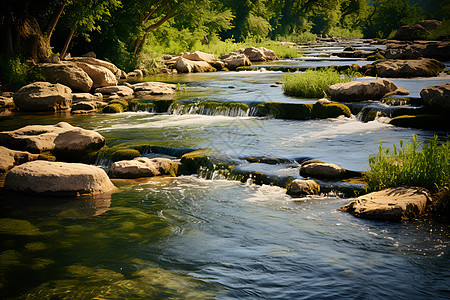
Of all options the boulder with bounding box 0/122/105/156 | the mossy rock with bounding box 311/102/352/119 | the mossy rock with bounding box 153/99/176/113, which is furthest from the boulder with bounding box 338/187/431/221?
the mossy rock with bounding box 153/99/176/113

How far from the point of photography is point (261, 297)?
464 centimetres

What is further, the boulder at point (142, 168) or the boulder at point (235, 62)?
the boulder at point (235, 62)

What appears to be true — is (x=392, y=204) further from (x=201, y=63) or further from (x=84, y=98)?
(x=201, y=63)

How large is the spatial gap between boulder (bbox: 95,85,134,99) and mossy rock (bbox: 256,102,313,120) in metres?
7.51

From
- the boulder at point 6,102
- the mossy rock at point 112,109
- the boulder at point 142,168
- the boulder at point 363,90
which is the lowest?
the boulder at point 142,168

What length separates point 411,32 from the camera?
53.2 m

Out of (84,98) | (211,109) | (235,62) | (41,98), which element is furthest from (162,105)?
(235,62)

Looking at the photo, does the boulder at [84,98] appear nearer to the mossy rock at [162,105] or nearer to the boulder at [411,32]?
the mossy rock at [162,105]

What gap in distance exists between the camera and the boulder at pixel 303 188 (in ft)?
26.8

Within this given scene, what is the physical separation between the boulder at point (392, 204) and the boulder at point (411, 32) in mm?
50121

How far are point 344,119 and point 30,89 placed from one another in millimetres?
12108

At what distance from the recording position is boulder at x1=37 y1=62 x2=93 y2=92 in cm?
2112

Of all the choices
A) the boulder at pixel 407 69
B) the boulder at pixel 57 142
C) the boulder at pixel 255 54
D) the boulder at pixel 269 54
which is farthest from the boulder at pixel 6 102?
the boulder at pixel 269 54

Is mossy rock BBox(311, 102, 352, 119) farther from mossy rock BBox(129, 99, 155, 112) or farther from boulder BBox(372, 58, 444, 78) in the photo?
boulder BBox(372, 58, 444, 78)
